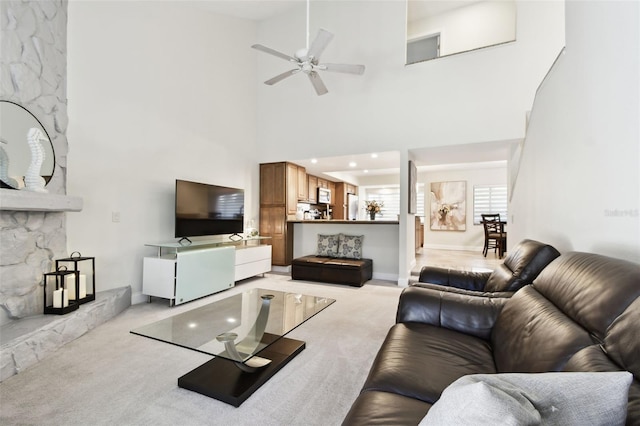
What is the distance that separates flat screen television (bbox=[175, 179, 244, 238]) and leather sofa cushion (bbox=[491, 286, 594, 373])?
3718 millimetres

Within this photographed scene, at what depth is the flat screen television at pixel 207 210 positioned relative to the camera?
389 centimetres

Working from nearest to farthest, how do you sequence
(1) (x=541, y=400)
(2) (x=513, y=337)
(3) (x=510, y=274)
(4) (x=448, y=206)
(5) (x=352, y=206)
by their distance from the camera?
1. (1) (x=541, y=400)
2. (2) (x=513, y=337)
3. (3) (x=510, y=274)
4. (4) (x=448, y=206)
5. (5) (x=352, y=206)

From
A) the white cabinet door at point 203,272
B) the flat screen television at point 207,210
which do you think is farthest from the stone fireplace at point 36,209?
the flat screen television at point 207,210

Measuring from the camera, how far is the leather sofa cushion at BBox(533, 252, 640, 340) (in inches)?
36.6

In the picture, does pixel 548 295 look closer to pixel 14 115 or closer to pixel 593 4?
pixel 593 4

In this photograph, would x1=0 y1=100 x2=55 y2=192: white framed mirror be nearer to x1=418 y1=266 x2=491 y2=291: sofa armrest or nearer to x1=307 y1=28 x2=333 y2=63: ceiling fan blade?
x1=307 y1=28 x2=333 y2=63: ceiling fan blade

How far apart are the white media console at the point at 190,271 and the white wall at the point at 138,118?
29 centimetres

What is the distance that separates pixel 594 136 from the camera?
1.72 metres

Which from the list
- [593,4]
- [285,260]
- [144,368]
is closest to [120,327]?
[144,368]

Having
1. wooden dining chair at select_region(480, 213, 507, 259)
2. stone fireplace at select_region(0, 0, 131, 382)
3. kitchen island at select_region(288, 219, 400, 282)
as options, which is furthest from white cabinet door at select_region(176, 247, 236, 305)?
wooden dining chair at select_region(480, 213, 507, 259)

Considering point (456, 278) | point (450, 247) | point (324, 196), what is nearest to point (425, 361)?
point (456, 278)

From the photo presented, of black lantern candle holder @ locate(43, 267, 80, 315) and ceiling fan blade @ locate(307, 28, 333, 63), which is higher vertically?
ceiling fan blade @ locate(307, 28, 333, 63)

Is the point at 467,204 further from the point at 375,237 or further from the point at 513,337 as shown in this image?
the point at 513,337

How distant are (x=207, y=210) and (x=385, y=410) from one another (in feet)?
12.8
